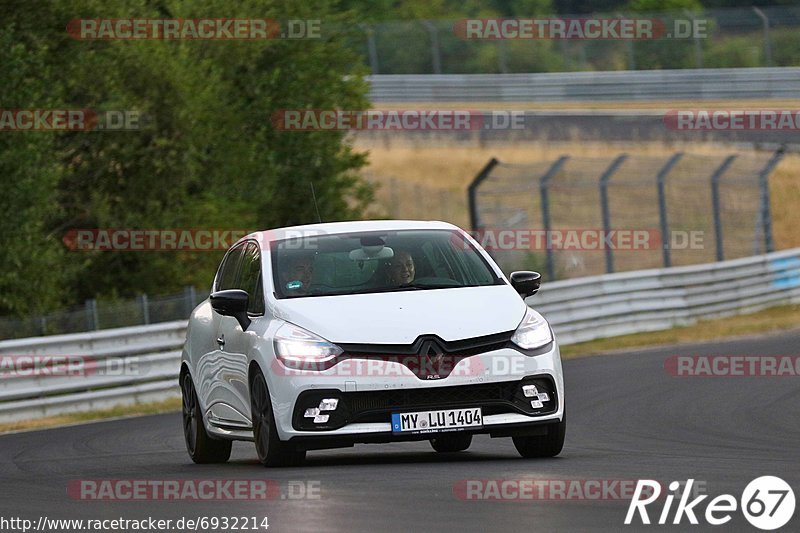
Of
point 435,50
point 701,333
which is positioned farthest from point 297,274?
point 435,50

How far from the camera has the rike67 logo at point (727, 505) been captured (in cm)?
743

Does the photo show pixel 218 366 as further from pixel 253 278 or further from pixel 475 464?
pixel 475 464

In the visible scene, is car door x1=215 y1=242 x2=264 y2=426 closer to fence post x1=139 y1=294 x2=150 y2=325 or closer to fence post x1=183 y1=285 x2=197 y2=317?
fence post x1=139 y1=294 x2=150 y2=325

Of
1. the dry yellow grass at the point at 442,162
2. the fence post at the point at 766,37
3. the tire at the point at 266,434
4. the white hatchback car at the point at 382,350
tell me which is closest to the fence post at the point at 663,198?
the white hatchback car at the point at 382,350

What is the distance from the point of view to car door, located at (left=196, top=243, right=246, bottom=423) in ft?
37.7

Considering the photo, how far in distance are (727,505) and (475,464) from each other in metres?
2.71

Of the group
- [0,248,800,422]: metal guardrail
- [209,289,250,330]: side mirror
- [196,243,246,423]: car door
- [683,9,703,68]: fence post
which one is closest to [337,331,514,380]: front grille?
[209,289,250,330]: side mirror

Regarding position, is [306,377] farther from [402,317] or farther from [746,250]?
[746,250]

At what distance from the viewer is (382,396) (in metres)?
10.2

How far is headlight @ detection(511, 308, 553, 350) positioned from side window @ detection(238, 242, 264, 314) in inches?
65.1

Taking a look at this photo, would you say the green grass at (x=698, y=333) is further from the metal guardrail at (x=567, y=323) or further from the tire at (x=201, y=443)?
the tire at (x=201, y=443)

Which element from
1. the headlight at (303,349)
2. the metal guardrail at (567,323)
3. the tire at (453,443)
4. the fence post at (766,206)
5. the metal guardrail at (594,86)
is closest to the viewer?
the headlight at (303,349)

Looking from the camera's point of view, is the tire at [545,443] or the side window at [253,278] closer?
the tire at [545,443]

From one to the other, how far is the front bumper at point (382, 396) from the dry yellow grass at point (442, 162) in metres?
36.0
